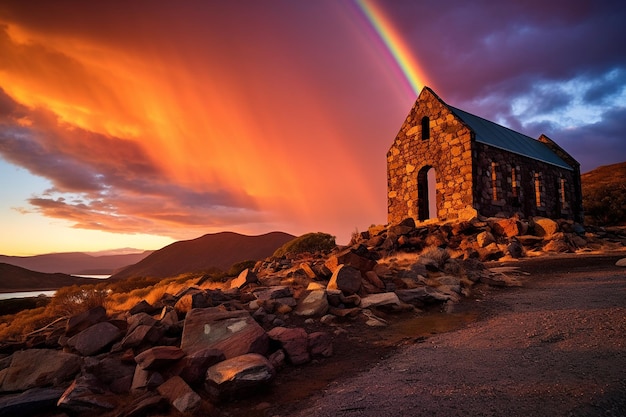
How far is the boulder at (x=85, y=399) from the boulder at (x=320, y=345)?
285 cm

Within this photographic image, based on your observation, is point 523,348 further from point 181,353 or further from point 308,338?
point 181,353

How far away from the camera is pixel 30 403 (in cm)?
499

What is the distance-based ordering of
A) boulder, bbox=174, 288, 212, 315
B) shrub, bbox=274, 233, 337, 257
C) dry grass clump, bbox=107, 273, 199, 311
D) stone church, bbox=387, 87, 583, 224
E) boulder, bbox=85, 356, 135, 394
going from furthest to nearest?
shrub, bbox=274, 233, 337, 257 < stone church, bbox=387, 87, 583, 224 < dry grass clump, bbox=107, 273, 199, 311 < boulder, bbox=174, 288, 212, 315 < boulder, bbox=85, 356, 135, 394

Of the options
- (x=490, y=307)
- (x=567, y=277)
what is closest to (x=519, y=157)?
(x=567, y=277)

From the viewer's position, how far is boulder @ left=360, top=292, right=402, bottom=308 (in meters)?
8.19

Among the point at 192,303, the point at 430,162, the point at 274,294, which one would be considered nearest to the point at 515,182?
the point at 430,162

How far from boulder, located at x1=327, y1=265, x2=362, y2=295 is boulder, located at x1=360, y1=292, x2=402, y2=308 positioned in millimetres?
422

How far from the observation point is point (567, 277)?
1045 cm

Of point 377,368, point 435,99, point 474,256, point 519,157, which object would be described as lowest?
point 377,368

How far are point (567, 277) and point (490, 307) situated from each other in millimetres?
4021

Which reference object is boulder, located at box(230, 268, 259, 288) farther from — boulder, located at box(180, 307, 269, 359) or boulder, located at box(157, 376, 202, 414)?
boulder, located at box(157, 376, 202, 414)

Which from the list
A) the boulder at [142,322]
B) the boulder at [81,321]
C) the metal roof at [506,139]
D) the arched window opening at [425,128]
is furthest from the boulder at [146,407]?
the arched window opening at [425,128]

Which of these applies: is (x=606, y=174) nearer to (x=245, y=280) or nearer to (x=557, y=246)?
(x=557, y=246)

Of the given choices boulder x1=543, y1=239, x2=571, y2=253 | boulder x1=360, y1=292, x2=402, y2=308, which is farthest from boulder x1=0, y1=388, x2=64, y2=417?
boulder x1=543, y1=239, x2=571, y2=253
